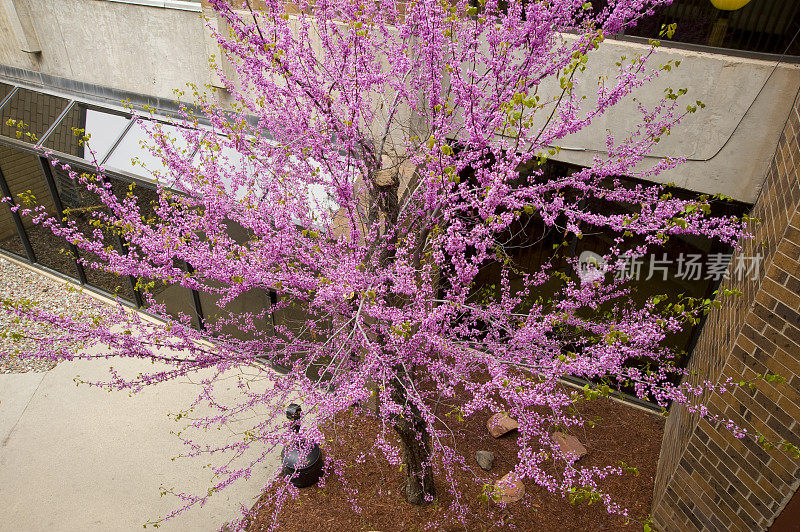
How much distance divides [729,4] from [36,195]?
11.0m

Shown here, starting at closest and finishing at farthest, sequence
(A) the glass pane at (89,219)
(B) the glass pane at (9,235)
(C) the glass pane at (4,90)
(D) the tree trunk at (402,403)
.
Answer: (D) the tree trunk at (402,403), (A) the glass pane at (89,219), (C) the glass pane at (4,90), (B) the glass pane at (9,235)

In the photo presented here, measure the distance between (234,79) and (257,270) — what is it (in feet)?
13.7

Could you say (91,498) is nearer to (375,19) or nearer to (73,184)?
(73,184)

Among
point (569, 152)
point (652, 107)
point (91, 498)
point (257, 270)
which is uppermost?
point (652, 107)

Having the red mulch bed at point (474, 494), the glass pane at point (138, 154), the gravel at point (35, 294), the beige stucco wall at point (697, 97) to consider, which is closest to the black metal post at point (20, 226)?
the gravel at point (35, 294)

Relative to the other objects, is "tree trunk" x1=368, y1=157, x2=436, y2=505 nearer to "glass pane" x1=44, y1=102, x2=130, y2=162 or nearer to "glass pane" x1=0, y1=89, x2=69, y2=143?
"glass pane" x1=44, y1=102, x2=130, y2=162

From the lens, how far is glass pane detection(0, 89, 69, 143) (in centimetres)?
884

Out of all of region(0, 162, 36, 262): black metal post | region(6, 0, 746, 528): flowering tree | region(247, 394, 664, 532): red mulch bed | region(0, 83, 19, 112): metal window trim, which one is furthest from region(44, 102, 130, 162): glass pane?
region(247, 394, 664, 532): red mulch bed

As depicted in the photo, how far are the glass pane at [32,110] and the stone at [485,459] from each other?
8888mm

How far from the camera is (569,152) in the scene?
5.87m

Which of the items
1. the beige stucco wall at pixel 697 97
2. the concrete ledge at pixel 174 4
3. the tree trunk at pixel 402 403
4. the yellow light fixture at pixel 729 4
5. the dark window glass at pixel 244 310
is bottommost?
the dark window glass at pixel 244 310

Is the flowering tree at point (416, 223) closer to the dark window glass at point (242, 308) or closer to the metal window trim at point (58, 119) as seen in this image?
the dark window glass at point (242, 308)

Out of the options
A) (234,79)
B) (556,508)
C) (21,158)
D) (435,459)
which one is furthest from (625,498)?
(21,158)

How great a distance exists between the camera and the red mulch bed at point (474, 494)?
5.24m
